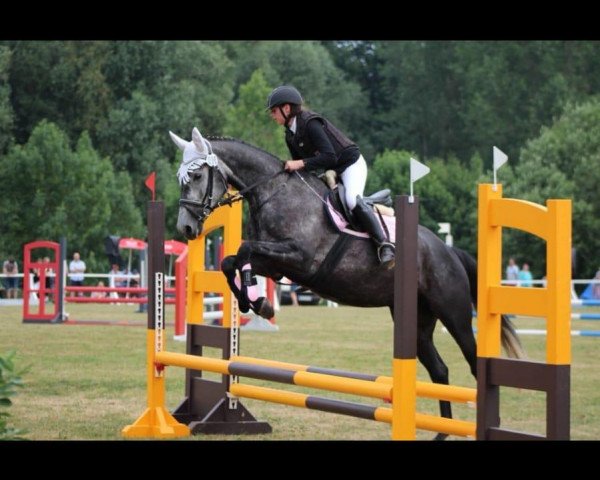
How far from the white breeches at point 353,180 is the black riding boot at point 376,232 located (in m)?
0.04

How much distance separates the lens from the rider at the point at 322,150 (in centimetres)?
690

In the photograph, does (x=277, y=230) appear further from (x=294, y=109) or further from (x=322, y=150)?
(x=294, y=109)

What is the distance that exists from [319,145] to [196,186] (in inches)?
31.3

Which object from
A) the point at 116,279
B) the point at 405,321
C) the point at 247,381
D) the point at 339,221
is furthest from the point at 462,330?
the point at 116,279

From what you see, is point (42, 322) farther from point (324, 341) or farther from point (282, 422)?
point (282, 422)

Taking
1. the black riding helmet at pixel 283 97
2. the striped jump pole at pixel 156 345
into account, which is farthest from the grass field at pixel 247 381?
the black riding helmet at pixel 283 97

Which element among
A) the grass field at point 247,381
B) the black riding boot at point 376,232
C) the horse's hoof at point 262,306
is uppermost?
the black riding boot at point 376,232

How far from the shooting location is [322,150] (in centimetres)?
692

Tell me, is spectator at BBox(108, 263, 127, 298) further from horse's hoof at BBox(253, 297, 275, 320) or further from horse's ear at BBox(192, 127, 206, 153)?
horse's hoof at BBox(253, 297, 275, 320)

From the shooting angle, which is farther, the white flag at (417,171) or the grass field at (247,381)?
the grass field at (247,381)

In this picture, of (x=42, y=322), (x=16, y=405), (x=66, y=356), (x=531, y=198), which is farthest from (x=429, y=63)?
(x=16, y=405)

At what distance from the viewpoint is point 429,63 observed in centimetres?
6178

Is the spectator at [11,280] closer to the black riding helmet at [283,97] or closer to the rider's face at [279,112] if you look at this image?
the rider's face at [279,112]

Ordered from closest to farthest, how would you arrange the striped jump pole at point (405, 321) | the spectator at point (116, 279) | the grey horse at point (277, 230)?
the striped jump pole at point (405, 321) < the grey horse at point (277, 230) < the spectator at point (116, 279)
